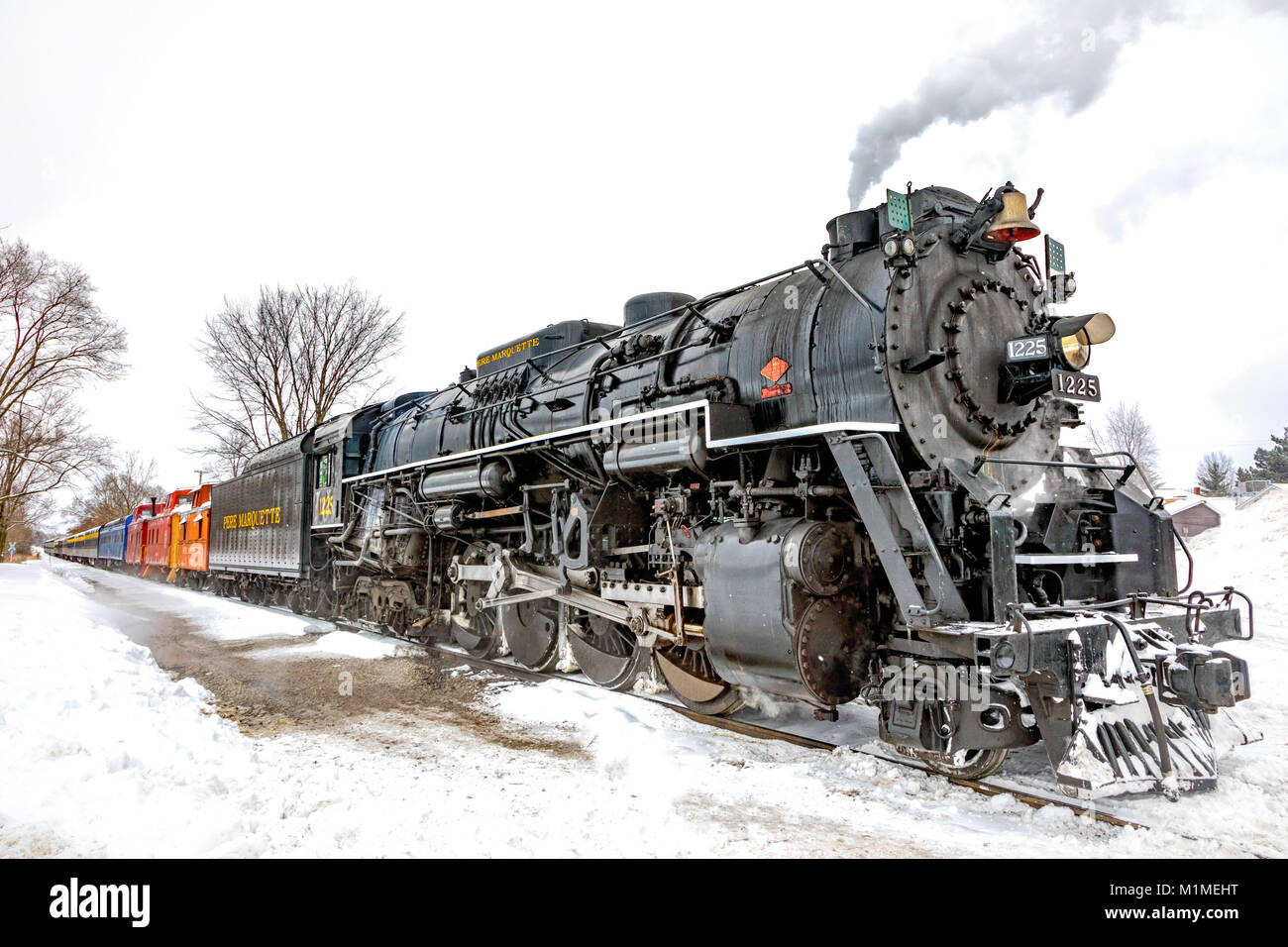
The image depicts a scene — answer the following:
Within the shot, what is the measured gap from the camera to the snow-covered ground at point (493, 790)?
11.6 ft

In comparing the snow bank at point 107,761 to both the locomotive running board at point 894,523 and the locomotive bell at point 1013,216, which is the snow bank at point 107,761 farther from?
the locomotive bell at point 1013,216

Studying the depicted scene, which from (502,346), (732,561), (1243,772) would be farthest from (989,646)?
(502,346)

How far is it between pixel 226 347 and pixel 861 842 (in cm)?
2869

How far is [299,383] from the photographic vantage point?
26.6 meters

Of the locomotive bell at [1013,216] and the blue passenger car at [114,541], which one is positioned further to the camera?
the blue passenger car at [114,541]

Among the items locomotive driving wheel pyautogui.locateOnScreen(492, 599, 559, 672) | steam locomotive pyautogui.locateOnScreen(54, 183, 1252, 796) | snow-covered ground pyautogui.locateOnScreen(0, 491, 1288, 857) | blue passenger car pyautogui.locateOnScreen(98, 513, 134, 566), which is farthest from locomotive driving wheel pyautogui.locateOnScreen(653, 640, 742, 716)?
blue passenger car pyautogui.locateOnScreen(98, 513, 134, 566)

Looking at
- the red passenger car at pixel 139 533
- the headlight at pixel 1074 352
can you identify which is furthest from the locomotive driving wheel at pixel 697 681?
the red passenger car at pixel 139 533

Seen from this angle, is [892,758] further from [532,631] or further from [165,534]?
[165,534]

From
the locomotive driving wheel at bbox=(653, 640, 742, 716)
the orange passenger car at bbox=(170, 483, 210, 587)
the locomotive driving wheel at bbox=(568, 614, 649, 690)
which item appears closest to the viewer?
the locomotive driving wheel at bbox=(653, 640, 742, 716)

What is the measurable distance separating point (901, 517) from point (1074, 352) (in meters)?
1.86

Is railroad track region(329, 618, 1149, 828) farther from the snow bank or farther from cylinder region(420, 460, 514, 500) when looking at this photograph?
the snow bank

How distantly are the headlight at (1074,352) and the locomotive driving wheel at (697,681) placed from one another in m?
3.46

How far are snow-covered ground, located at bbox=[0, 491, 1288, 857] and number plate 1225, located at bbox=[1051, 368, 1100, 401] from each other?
8.44 feet

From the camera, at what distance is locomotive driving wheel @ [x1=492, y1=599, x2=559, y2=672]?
8.42 meters
